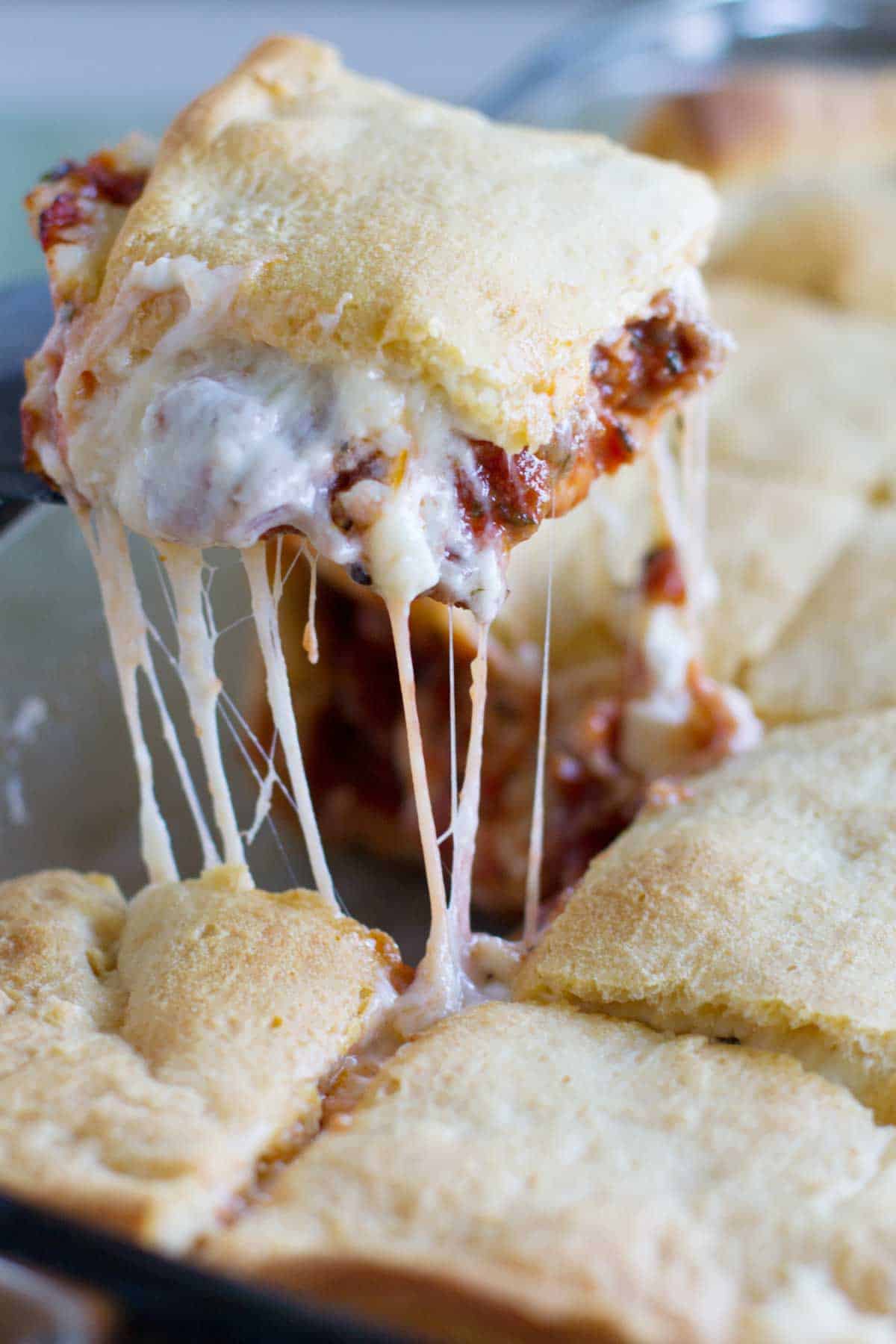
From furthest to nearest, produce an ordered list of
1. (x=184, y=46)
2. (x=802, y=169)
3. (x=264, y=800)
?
(x=184, y=46)
(x=802, y=169)
(x=264, y=800)

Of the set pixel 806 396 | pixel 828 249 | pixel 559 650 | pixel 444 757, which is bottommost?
pixel 444 757

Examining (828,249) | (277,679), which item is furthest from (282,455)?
(828,249)

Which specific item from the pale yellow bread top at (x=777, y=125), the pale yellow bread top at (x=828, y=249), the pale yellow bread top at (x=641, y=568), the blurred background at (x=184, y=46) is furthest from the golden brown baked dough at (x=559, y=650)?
the blurred background at (x=184, y=46)

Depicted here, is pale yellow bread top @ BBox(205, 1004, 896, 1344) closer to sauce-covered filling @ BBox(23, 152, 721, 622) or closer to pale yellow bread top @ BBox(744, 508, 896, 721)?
sauce-covered filling @ BBox(23, 152, 721, 622)

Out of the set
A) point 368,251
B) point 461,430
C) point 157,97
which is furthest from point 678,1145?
point 157,97

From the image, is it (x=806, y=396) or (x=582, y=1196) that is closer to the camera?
(x=582, y=1196)

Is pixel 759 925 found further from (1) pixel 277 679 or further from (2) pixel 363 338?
(2) pixel 363 338

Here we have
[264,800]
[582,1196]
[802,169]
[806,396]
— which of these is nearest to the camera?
[582,1196]
